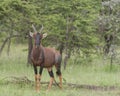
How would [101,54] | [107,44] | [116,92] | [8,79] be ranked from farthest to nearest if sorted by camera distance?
[107,44] → [101,54] → [8,79] → [116,92]

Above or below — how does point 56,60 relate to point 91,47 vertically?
above

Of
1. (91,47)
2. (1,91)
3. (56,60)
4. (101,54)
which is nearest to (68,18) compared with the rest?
(91,47)

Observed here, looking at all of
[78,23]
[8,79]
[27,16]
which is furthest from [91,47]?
[8,79]

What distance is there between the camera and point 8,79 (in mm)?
15117

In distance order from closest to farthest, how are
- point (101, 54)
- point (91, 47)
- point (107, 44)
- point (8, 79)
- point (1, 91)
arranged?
1. point (1, 91)
2. point (8, 79)
3. point (91, 47)
4. point (101, 54)
5. point (107, 44)

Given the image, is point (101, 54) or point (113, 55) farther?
point (101, 54)

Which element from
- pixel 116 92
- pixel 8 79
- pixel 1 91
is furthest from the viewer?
pixel 8 79

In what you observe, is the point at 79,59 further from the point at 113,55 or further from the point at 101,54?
the point at 113,55

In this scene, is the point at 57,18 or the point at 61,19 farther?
the point at 61,19

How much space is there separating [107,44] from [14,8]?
7.99 metres

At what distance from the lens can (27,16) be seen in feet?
70.2

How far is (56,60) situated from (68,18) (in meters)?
8.62

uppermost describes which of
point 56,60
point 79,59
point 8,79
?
point 56,60

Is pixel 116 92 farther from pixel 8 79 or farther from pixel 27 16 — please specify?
pixel 27 16
